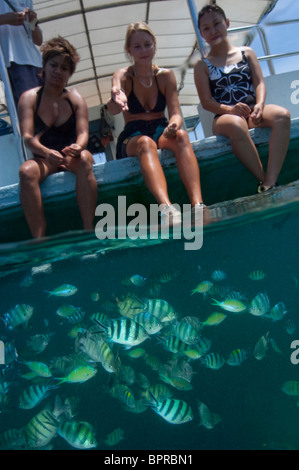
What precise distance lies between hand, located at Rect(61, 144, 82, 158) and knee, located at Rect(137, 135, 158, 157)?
1.64 feet

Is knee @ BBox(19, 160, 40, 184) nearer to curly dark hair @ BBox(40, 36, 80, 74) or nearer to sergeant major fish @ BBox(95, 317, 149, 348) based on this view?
curly dark hair @ BBox(40, 36, 80, 74)

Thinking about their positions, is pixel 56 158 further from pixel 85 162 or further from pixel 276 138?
pixel 276 138

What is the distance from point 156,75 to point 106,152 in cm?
901

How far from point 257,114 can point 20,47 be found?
265cm

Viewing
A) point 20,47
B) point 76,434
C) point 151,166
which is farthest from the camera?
point 20,47

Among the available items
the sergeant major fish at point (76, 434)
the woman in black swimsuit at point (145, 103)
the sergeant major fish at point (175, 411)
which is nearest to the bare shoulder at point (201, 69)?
the woman in black swimsuit at point (145, 103)

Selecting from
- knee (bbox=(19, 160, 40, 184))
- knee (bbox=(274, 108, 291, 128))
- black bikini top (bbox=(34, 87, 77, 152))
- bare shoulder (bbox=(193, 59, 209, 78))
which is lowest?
knee (bbox=(19, 160, 40, 184))

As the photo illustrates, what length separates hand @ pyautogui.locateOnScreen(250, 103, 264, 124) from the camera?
4.10 m

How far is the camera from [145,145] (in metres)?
3.78

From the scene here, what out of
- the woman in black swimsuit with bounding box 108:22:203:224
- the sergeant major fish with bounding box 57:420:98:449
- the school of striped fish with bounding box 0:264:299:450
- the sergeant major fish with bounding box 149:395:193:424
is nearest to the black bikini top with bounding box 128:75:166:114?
the woman in black swimsuit with bounding box 108:22:203:224

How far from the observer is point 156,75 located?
14.0ft

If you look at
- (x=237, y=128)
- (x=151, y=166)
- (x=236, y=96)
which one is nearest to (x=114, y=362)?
(x=151, y=166)

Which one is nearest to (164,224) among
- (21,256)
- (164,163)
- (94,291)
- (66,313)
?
(164,163)
